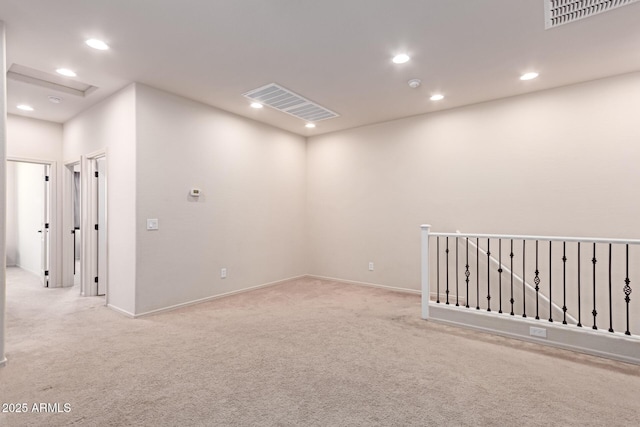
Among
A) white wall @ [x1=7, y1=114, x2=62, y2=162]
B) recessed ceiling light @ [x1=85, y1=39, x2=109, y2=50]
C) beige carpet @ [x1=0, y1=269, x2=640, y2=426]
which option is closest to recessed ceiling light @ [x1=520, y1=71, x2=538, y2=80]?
beige carpet @ [x1=0, y1=269, x2=640, y2=426]

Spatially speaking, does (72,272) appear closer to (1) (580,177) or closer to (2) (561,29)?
(2) (561,29)

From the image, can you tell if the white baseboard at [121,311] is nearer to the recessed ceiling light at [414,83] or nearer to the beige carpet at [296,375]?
the beige carpet at [296,375]

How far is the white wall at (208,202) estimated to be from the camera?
3.92 metres

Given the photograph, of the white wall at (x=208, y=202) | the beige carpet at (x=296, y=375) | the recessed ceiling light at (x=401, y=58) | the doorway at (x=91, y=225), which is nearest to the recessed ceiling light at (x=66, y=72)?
the white wall at (x=208, y=202)

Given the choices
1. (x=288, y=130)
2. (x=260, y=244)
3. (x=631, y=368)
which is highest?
(x=288, y=130)

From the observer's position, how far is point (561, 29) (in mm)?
2721

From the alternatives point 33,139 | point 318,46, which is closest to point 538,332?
point 318,46

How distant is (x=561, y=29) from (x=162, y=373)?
4.49m

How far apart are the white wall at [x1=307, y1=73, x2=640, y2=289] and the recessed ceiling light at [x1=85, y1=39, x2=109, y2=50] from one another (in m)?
3.89

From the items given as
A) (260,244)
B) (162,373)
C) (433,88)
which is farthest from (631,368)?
(260,244)

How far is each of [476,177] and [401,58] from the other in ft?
7.42

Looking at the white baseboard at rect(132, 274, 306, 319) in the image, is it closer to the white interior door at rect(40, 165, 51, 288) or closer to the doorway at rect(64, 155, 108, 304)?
the doorway at rect(64, 155, 108, 304)

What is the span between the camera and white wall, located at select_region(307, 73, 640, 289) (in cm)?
369

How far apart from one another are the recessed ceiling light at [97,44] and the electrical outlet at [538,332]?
16.5 feet
